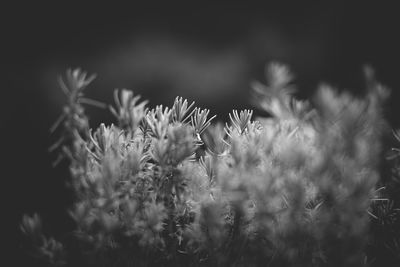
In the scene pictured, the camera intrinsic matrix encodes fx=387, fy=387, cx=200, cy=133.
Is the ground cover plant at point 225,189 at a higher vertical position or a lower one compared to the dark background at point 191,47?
lower

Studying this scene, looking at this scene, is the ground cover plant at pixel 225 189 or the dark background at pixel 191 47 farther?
the dark background at pixel 191 47

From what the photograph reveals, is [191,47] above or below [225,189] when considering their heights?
above

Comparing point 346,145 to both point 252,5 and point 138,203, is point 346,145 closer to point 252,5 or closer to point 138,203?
point 138,203

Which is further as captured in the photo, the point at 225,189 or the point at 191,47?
the point at 191,47

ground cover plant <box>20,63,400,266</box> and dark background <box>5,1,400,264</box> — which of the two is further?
dark background <box>5,1,400,264</box>

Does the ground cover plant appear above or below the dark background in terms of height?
below
